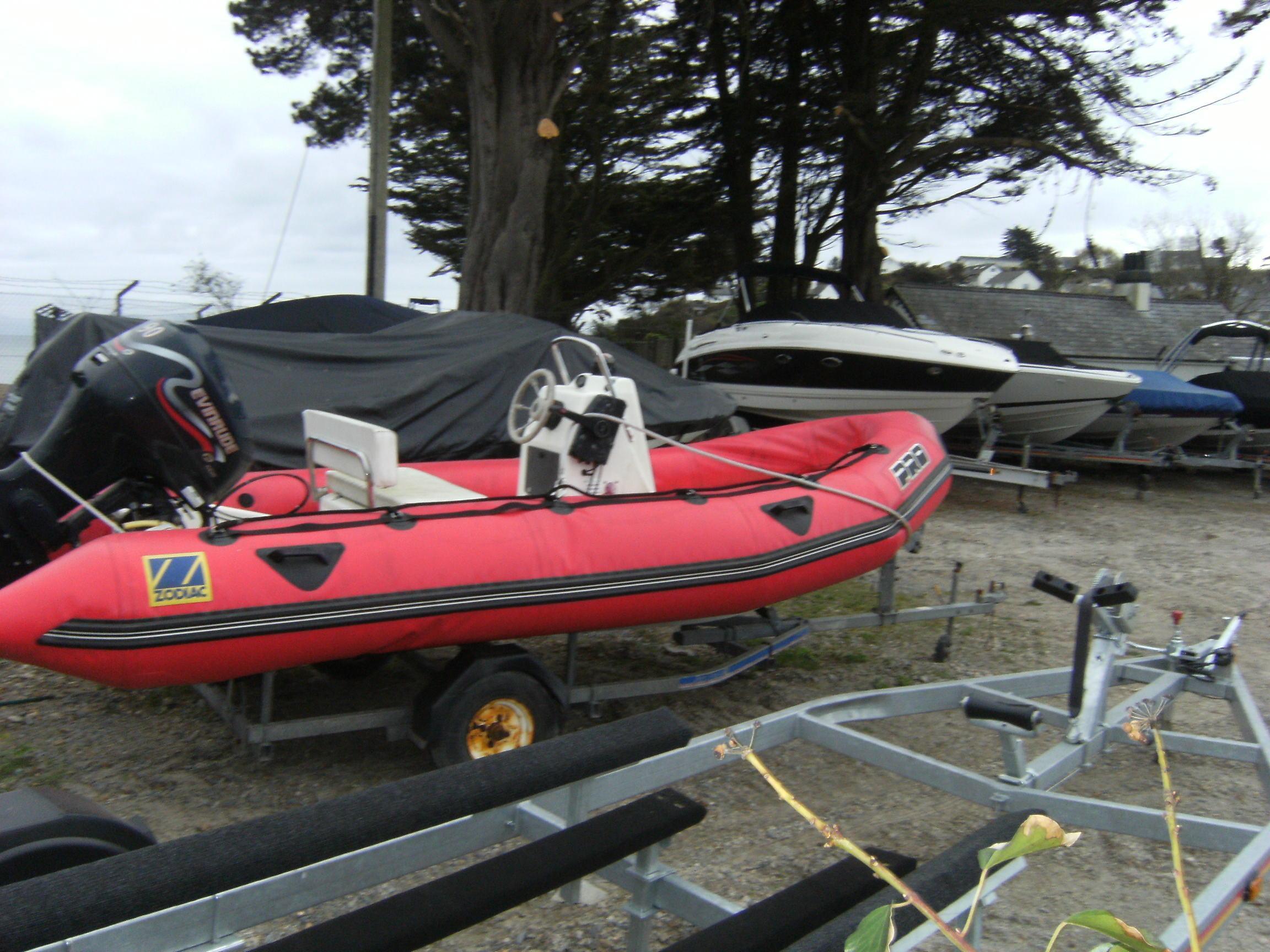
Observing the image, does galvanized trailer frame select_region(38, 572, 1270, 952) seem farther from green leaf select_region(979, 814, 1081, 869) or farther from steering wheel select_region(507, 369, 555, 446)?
steering wheel select_region(507, 369, 555, 446)

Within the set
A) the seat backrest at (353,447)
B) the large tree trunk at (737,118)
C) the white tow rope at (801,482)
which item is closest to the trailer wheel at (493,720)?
the seat backrest at (353,447)

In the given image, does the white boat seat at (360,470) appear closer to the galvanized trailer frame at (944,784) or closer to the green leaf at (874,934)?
the galvanized trailer frame at (944,784)

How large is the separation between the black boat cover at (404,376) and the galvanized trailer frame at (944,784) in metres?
3.45

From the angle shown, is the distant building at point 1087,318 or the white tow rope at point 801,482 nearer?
the white tow rope at point 801,482

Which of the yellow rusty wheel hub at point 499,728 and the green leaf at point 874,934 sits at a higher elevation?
the green leaf at point 874,934

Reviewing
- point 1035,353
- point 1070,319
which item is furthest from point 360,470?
point 1070,319

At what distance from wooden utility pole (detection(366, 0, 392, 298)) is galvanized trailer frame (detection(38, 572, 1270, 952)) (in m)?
7.02

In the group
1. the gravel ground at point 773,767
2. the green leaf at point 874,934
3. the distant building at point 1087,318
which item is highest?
the distant building at point 1087,318

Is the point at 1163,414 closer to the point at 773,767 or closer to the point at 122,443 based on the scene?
the point at 773,767

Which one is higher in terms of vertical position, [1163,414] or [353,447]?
[353,447]

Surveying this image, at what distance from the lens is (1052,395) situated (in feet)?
31.5

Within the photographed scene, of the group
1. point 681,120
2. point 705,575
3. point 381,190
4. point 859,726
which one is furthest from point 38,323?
point 681,120

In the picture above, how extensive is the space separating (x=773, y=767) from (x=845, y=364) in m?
5.91

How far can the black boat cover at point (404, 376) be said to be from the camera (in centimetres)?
596
